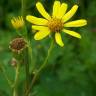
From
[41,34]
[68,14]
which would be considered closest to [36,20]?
[41,34]

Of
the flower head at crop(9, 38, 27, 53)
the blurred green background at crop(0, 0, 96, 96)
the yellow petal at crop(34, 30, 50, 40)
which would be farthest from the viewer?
the blurred green background at crop(0, 0, 96, 96)

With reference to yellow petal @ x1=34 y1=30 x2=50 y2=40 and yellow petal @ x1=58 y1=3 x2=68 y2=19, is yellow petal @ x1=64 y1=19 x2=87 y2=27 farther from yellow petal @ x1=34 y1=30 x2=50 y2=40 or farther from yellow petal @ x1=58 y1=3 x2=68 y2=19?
yellow petal @ x1=34 y1=30 x2=50 y2=40

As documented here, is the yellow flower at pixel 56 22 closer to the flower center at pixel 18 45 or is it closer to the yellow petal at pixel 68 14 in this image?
the yellow petal at pixel 68 14

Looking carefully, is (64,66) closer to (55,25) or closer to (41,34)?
(55,25)

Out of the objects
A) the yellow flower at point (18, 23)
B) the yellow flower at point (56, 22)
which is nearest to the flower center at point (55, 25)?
the yellow flower at point (56, 22)

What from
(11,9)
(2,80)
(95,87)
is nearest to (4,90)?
(2,80)

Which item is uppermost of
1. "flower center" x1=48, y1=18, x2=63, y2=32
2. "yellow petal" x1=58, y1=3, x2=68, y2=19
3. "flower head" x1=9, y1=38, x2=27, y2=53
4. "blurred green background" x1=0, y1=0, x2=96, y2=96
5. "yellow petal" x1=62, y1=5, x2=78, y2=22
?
"yellow petal" x1=58, y1=3, x2=68, y2=19

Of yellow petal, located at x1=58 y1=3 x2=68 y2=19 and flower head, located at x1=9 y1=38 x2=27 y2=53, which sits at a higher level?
yellow petal, located at x1=58 y1=3 x2=68 y2=19

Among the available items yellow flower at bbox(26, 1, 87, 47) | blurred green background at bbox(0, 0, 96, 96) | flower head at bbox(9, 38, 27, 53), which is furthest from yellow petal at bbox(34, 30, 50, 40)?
blurred green background at bbox(0, 0, 96, 96)
